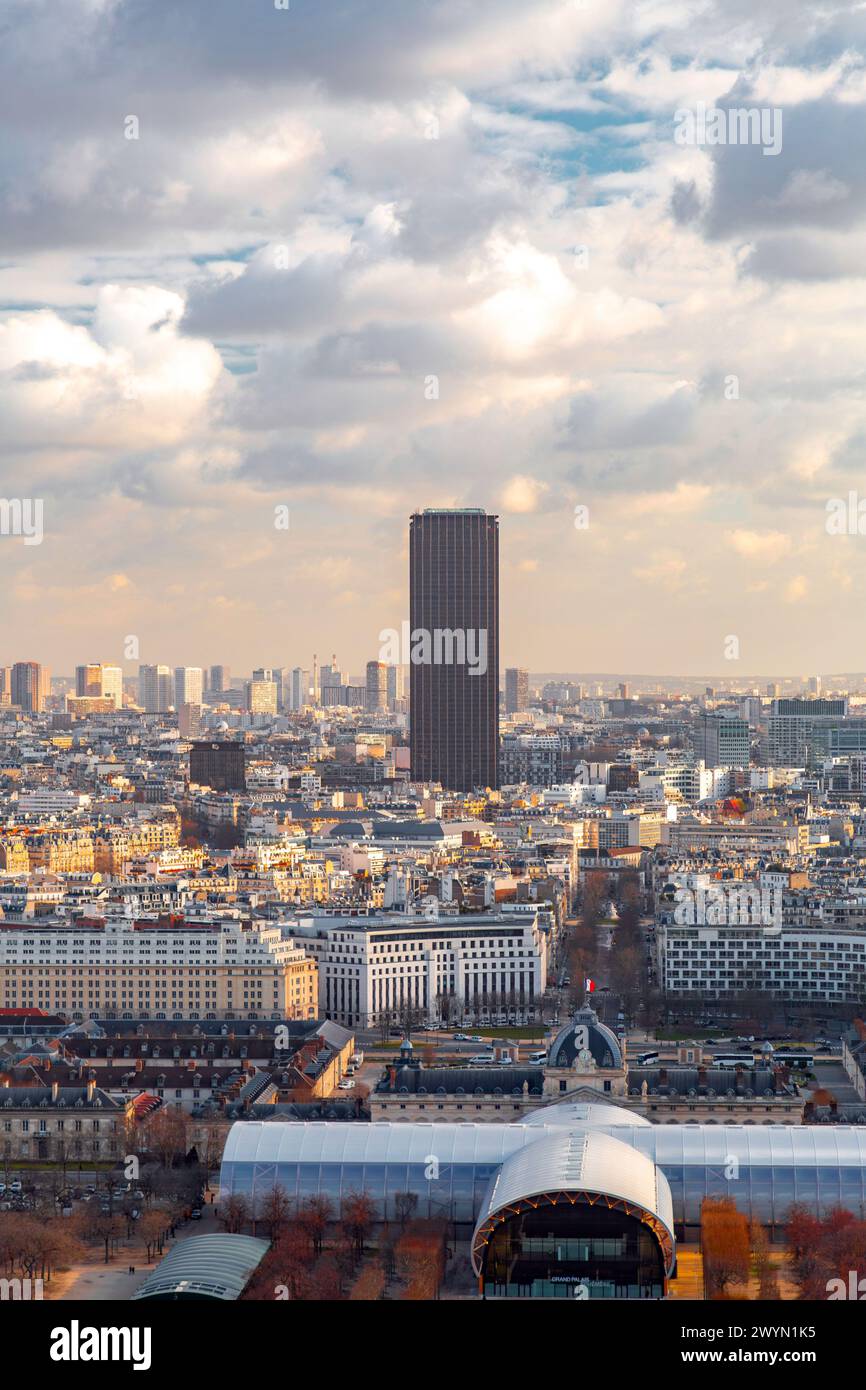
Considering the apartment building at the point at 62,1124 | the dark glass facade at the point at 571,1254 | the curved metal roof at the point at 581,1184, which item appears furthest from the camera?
the apartment building at the point at 62,1124

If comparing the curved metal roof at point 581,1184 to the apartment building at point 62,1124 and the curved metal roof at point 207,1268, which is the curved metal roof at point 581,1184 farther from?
the apartment building at point 62,1124

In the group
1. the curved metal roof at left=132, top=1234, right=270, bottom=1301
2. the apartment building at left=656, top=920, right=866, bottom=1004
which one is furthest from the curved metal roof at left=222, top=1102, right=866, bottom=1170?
the apartment building at left=656, top=920, right=866, bottom=1004

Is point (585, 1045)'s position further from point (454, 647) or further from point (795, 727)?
point (795, 727)

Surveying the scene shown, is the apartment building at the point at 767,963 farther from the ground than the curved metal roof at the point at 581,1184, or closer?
Answer: closer

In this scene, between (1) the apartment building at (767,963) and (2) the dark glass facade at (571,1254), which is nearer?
(2) the dark glass facade at (571,1254)

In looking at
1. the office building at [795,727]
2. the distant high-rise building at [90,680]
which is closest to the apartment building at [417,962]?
the office building at [795,727]

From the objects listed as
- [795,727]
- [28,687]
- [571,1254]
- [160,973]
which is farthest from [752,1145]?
[28,687]

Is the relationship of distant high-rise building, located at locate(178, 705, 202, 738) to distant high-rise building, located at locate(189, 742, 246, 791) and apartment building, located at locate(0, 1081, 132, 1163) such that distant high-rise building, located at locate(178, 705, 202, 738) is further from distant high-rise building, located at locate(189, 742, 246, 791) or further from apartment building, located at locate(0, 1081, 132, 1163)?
apartment building, located at locate(0, 1081, 132, 1163)

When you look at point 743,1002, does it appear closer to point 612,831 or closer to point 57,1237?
point 57,1237
